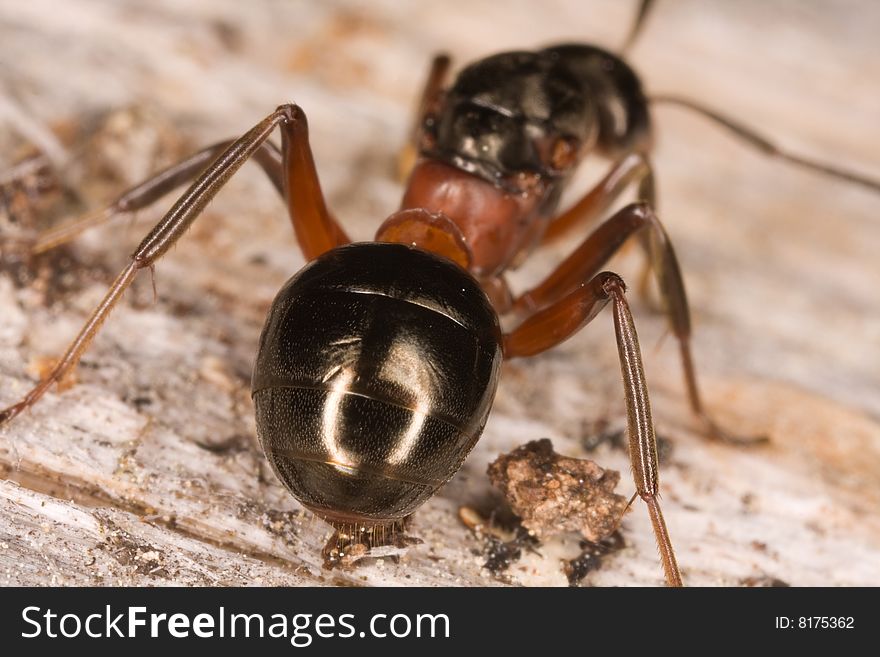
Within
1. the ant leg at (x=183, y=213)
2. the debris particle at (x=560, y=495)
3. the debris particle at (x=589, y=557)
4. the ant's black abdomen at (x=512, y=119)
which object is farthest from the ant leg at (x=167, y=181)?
the debris particle at (x=589, y=557)

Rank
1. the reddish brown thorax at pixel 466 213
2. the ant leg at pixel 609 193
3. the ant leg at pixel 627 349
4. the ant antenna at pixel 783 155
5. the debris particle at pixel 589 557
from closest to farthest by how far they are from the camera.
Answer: the ant leg at pixel 627 349
the debris particle at pixel 589 557
the reddish brown thorax at pixel 466 213
the ant leg at pixel 609 193
the ant antenna at pixel 783 155

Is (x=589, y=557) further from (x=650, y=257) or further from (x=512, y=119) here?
(x=512, y=119)

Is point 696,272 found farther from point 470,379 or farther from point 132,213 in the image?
point 132,213

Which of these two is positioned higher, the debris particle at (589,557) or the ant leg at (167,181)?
the ant leg at (167,181)

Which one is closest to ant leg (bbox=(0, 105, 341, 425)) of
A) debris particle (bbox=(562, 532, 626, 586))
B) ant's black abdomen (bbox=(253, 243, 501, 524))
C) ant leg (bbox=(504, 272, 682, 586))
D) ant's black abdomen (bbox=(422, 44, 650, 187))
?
ant's black abdomen (bbox=(253, 243, 501, 524))

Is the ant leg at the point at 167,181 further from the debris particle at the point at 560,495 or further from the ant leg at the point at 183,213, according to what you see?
the debris particle at the point at 560,495

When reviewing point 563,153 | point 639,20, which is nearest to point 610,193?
point 563,153

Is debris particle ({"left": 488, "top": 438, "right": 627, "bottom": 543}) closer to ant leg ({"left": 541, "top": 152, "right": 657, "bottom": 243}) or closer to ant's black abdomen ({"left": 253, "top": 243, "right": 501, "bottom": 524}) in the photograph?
ant's black abdomen ({"left": 253, "top": 243, "right": 501, "bottom": 524})
